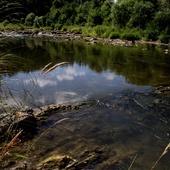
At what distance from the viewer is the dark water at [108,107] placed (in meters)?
6.29

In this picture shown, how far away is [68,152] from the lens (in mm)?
6215

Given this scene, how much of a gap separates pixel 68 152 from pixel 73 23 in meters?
54.8

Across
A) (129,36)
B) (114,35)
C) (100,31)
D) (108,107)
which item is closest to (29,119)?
(108,107)

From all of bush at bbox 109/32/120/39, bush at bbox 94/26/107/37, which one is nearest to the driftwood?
bush at bbox 109/32/120/39

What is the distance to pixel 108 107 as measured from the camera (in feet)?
31.3

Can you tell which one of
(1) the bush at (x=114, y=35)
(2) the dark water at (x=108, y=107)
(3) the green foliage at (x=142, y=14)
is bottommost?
(1) the bush at (x=114, y=35)

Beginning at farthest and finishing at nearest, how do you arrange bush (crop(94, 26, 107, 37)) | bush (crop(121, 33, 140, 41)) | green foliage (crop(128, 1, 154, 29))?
bush (crop(94, 26, 107, 37)), green foliage (crop(128, 1, 154, 29)), bush (crop(121, 33, 140, 41))

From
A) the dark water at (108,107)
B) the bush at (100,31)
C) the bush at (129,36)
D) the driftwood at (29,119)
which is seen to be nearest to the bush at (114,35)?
the bush at (129,36)

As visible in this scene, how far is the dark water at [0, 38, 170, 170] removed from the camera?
6.29 meters

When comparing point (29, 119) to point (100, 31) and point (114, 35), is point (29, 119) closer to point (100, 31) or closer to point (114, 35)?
point (114, 35)

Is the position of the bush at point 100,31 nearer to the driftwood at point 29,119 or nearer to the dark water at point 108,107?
the dark water at point 108,107

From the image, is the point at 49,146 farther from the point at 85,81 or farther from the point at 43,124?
the point at 85,81

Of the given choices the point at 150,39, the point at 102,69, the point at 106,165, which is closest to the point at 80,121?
the point at 106,165

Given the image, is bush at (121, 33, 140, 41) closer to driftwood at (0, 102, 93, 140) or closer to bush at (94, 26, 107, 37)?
bush at (94, 26, 107, 37)
